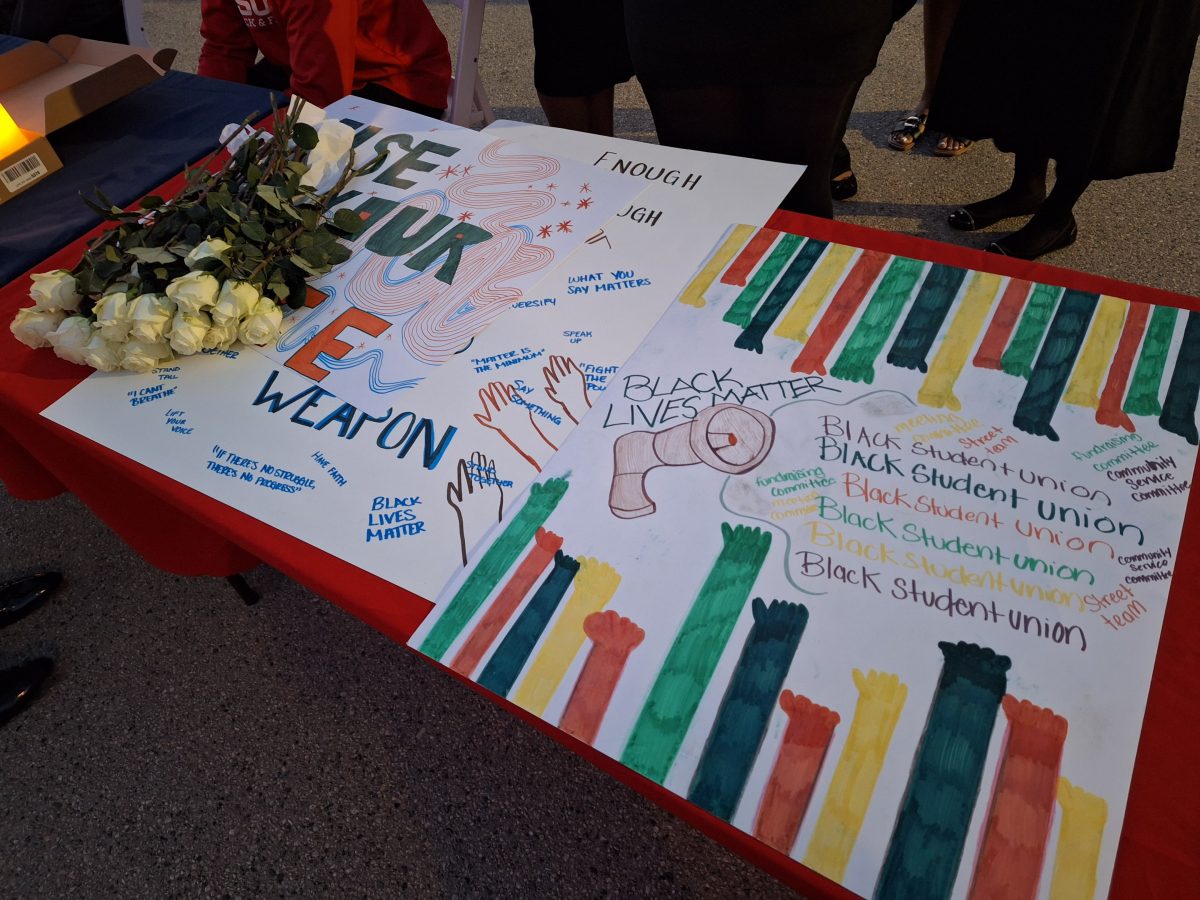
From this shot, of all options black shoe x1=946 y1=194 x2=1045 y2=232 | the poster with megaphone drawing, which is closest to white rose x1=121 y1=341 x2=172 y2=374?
the poster with megaphone drawing

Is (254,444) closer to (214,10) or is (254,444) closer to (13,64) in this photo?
(13,64)

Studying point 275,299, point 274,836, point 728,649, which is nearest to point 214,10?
point 275,299

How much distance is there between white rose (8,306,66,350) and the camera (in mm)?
763

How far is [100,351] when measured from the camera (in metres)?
0.74

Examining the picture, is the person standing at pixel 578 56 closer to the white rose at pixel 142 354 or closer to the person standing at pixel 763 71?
the person standing at pixel 763 71

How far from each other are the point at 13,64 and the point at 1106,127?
1.89 meters

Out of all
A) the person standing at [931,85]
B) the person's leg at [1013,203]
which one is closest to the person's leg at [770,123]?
the person's leg at [1013,203]

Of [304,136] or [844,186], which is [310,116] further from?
[844,186]

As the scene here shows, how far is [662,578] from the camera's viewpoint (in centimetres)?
54

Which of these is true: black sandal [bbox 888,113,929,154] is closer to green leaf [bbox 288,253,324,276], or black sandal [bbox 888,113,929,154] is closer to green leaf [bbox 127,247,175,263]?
green leaf [bbox 288,253,324,276]

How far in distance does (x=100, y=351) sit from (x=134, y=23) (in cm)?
152

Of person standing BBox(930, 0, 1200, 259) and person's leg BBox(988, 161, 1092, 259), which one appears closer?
person standing BBox(930, 0, 1200, 259)

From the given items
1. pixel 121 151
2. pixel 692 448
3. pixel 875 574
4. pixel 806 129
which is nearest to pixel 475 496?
pixel 692 448

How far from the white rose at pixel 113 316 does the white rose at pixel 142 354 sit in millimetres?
15
